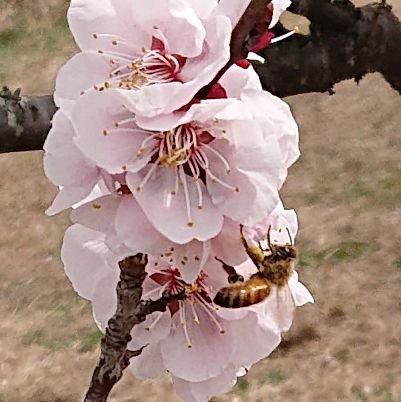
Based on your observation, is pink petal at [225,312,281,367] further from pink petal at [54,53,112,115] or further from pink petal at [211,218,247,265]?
pink petal at [54,53,112,115]

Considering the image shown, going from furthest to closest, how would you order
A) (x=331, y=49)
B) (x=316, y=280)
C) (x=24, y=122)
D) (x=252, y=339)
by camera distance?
(x=316, y=280) → (x=331, y=49) → (x=24, y=122) → (x=252, y=339)

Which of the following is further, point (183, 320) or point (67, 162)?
point (183, 320)

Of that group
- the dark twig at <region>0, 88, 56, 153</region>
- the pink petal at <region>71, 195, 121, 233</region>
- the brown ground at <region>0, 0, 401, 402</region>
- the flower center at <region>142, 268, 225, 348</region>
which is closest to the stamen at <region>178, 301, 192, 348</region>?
the flower center at <region>142, 268, 225, 348</region>

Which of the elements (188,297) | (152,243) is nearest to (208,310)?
(188,297)

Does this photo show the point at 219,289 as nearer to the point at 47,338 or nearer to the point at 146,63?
the point at 146,63

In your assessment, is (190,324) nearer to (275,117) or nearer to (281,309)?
(281,309)

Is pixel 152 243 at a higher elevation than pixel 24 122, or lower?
higher

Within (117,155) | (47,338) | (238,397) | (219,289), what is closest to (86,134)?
(117,155)
